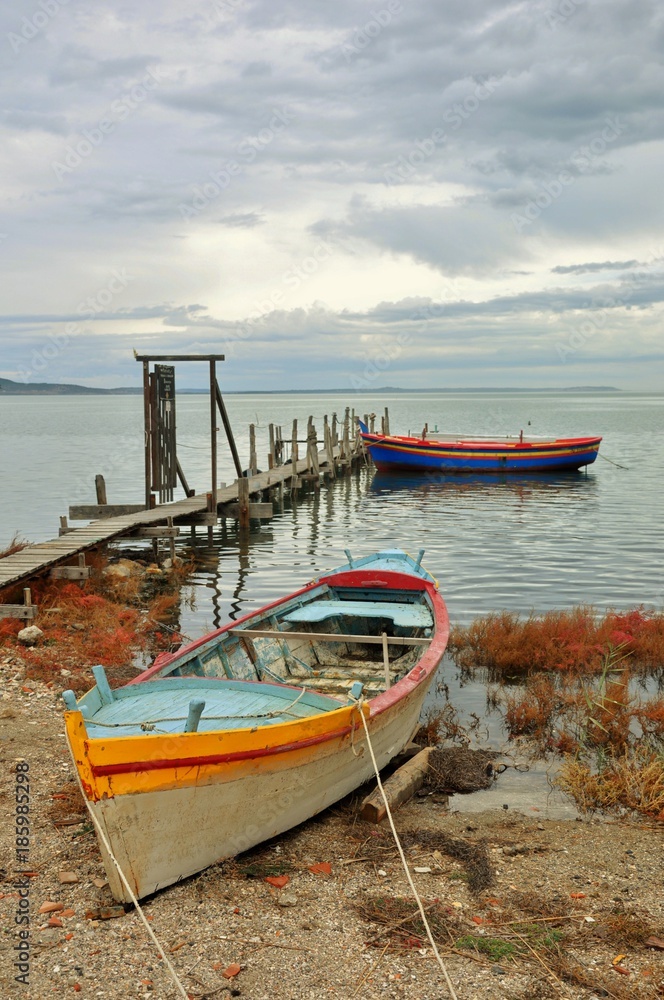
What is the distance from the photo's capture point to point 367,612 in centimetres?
988

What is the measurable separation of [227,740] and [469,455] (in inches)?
1299

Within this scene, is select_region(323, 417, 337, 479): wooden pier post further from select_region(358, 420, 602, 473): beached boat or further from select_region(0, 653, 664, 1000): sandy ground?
select_region(0, 653, 664, 1000): sandy ground

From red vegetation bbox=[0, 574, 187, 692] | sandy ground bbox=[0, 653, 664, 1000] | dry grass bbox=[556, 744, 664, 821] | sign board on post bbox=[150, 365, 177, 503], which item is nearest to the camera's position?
sandy ground bbox=[0, 653, 664, 1000]

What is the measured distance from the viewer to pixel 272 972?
4.78 metres

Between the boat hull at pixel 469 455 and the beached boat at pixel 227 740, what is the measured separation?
2829 centimetres

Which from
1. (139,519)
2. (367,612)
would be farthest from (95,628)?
(139,519)

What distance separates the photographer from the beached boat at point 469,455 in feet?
124

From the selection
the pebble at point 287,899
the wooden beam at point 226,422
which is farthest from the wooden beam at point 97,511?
the pebble at point 287,899

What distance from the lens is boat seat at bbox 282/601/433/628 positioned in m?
9.72

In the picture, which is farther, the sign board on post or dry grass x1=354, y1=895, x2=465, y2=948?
the sign board on post

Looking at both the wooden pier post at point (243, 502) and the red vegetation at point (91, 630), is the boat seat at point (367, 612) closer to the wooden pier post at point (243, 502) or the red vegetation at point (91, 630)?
the red vegetation at point (91, 630)

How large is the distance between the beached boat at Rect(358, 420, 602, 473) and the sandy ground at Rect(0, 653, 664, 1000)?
31194 mm

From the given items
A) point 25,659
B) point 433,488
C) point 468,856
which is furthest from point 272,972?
point 433,488

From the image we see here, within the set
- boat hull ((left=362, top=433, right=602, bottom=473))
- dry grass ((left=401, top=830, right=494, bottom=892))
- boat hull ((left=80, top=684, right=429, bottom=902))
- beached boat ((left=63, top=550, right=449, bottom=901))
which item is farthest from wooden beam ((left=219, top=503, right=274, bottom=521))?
boat hull ((left=362, top=433, right=602, bottom=473))
